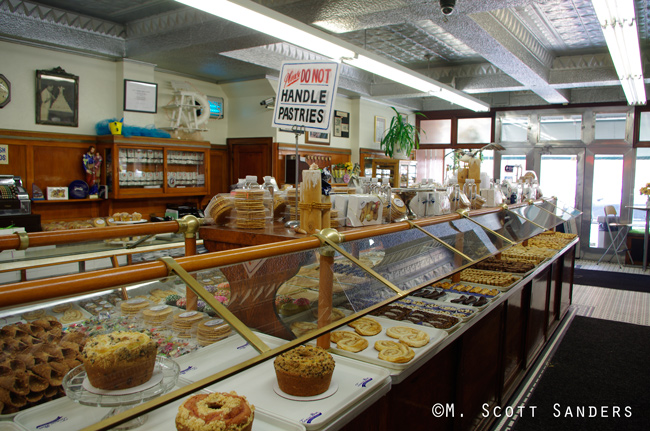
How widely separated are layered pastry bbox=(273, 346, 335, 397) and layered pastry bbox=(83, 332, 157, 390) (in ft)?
1.73

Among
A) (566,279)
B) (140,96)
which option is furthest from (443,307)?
(140,96)

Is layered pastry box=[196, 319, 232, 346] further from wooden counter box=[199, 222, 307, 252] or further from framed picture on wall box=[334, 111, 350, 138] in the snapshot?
framed picture on wall box=[334, 111, 350, 138]

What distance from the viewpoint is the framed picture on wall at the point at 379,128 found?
1082 centimetres

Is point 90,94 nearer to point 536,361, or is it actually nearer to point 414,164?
point 536,361

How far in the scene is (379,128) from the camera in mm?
10938

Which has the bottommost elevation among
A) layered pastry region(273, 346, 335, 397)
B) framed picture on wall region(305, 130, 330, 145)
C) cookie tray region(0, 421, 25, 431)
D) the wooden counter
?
layered pastry region(273, 346, 335, 397)

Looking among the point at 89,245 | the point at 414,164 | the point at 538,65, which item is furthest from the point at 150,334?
the point at 414,164

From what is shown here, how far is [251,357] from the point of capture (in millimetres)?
1180

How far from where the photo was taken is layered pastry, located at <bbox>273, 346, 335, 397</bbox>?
1.61 m

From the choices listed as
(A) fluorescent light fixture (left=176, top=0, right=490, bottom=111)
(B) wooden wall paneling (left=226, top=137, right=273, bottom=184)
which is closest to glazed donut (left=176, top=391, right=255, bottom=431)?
(A) fluorescent light fixture (left=176, top=0, right=490, bottom=111)

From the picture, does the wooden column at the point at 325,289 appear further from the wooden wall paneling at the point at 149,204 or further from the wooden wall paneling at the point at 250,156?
the wooden wall paneling at the point at 250,156

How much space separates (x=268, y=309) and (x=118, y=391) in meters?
0.54

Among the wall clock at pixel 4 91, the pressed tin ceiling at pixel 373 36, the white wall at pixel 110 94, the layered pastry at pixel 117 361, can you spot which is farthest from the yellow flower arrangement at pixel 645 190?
the wall clock at pixel 4 91

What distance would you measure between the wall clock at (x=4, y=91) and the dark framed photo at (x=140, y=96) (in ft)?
4.72
